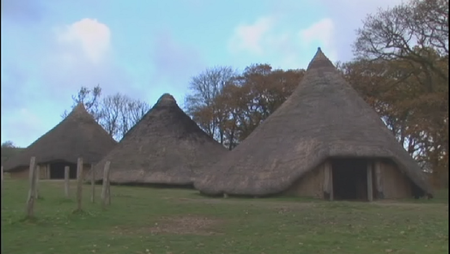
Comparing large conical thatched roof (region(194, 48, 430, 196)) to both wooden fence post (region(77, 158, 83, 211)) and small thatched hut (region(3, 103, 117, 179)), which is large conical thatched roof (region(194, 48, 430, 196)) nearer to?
wooden fence post (region(77, 158, 83, 211))

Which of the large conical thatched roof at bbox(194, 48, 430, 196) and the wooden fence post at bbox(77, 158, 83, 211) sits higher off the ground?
the large conical thatched roof at bbox(194, 48, 430, 196)

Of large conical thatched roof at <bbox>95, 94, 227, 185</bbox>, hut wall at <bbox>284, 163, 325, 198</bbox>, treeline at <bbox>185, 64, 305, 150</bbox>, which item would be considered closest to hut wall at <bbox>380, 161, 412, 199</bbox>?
hut wall at <bbox>284, 163, 325, 198</bbox>

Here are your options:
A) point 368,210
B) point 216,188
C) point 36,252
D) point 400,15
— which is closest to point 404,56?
point 400,15

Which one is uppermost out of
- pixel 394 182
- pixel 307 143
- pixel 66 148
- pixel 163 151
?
pixel 66 148

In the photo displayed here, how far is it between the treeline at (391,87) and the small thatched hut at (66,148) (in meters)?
11.0

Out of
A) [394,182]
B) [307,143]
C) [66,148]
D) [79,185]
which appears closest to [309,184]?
[307,143]

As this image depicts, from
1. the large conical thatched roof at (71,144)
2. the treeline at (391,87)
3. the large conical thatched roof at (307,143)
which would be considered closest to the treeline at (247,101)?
the treeline at (391,87)

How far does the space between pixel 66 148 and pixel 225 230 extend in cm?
3292

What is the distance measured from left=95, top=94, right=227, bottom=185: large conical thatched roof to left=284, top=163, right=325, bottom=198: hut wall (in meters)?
10.4

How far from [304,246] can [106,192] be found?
8.65 metres

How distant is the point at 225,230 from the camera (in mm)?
13383

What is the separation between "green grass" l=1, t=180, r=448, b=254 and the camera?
10.4 metres

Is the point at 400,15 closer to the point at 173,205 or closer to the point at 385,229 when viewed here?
the point at 173,205

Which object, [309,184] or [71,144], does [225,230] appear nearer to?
[309,184]
